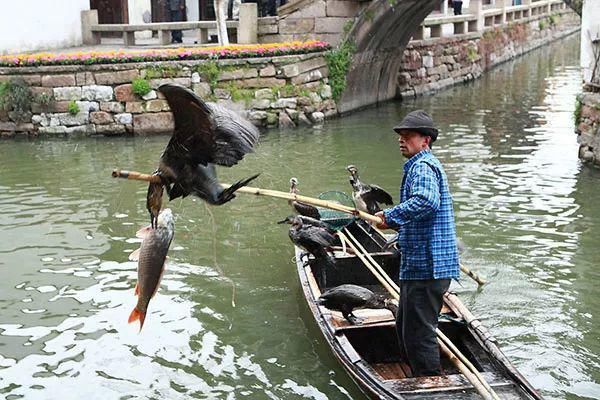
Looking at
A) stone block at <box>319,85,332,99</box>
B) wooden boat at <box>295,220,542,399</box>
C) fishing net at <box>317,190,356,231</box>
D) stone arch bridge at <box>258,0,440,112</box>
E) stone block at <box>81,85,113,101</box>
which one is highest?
stone arch bridge at <box>258,0,440,112</box>

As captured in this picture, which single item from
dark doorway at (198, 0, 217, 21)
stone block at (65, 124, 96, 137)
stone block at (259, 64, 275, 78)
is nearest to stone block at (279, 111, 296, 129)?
stone block at (259, 64, 275, 78)

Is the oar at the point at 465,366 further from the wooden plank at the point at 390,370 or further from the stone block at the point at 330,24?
the stone block at the point at 330,24

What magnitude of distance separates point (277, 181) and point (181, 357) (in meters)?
5.62

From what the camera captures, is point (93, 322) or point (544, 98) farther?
point (544, 98)

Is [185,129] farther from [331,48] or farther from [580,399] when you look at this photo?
[331,48]

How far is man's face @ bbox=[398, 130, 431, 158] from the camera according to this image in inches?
200

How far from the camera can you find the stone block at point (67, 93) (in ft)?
51.2

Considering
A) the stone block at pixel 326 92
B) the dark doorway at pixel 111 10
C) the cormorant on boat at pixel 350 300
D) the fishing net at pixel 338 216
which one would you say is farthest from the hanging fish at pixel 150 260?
the dark doorway at pixel 111 10

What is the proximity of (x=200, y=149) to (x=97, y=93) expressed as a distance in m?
11.8

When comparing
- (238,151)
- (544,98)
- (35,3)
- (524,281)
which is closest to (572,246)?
(524,281)

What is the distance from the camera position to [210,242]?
9180 mm

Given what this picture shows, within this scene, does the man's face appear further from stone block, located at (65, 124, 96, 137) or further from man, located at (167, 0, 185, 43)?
man, located at (167, 0, 185, 43)

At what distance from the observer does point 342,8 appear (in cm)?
1723

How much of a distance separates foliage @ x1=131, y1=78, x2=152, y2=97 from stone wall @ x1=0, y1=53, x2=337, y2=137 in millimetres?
62
